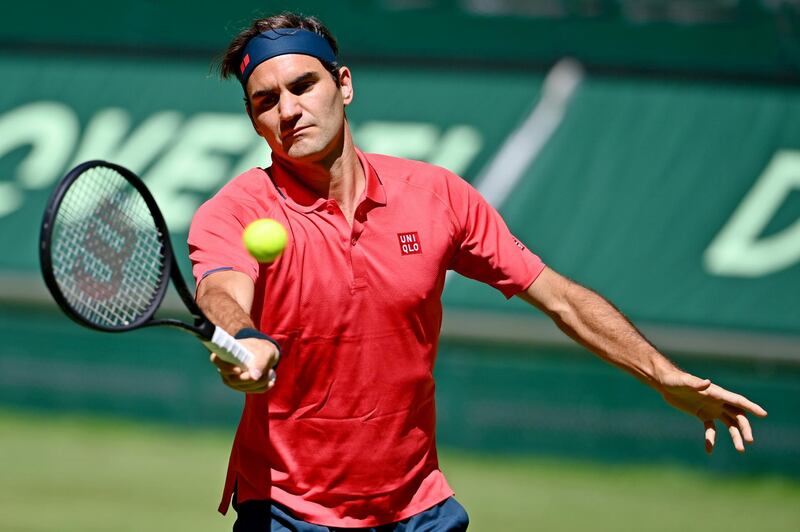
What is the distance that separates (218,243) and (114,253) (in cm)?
38

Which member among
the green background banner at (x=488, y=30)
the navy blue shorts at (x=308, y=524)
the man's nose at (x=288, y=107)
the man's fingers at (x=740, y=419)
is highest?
the green background banner at (x=488, y=30)

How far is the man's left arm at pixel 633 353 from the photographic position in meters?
4.21

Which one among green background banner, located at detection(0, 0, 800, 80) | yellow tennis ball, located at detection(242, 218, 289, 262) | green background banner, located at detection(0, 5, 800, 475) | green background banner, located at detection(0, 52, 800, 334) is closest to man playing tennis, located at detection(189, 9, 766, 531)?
yellow tennis ball, located at detection(242, 218, 289, 262)

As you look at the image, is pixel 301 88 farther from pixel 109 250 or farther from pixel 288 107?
pixel 109 250

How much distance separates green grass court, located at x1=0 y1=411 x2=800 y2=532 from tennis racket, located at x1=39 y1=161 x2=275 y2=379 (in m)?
3.91

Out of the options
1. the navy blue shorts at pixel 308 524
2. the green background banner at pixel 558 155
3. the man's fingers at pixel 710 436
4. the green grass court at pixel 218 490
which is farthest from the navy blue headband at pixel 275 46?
the green background banner at pixel 558 155

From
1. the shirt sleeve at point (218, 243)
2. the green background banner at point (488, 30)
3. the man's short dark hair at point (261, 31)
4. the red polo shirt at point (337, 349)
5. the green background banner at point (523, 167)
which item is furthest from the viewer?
the green background banner at point (488, 30)

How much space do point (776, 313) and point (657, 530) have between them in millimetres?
2232

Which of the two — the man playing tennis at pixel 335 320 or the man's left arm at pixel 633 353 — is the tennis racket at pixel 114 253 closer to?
the man playing tennis at pixel 335 320

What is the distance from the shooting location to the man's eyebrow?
13.9ft

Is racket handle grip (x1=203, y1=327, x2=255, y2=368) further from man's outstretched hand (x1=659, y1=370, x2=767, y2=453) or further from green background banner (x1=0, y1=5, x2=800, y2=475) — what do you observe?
green background banner (x1=0, y1=5, x2=800, y2=475)

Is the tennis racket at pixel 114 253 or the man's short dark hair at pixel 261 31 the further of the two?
the man's short dark hair at pixel 261 31

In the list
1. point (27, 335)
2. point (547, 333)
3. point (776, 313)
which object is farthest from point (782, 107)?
point (27, 335)

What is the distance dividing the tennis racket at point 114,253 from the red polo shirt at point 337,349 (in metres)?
0.15
